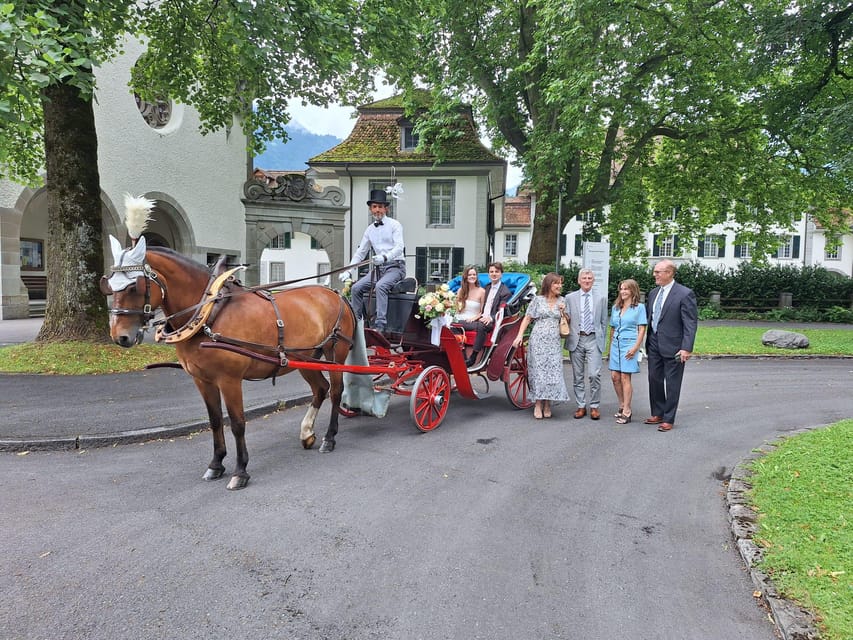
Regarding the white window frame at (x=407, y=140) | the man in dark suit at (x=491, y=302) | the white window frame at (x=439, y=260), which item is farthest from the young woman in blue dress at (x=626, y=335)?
the white window frame at (x=407, y=140)

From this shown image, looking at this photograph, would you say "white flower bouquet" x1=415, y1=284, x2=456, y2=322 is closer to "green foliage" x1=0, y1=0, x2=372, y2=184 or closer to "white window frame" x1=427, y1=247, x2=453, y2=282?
"green foliage" x1=0, y1=0, x2=372, y2=184

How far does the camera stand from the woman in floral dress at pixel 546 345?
7020mm

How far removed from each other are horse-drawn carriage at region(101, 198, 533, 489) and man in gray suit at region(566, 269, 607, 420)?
5.43 feet

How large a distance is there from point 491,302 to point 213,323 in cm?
393

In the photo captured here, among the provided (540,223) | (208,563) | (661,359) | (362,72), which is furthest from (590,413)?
(540,223)

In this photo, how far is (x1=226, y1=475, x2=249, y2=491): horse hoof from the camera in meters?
4.43

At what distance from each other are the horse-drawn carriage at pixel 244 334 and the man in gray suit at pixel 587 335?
1.66 m

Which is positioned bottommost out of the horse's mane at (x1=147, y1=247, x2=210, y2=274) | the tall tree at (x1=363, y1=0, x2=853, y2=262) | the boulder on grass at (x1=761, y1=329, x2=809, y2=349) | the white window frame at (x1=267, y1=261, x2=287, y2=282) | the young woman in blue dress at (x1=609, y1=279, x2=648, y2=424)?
the boulder on grass at (x1=761, y1=329, x2=809, y2=349)

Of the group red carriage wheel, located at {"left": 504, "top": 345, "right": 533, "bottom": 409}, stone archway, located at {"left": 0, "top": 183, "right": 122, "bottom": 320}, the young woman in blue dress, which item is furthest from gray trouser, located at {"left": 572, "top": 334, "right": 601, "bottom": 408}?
stone archway, located at {"left": 0, "top": 183, "right": 122, "bottom": 320}

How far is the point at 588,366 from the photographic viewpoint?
7.07m

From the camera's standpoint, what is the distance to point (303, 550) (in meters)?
3.43

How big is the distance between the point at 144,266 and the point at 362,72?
31.0ft

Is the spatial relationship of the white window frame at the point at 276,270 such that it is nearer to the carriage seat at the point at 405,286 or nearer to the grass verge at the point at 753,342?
the grass verge at the point at 753,342

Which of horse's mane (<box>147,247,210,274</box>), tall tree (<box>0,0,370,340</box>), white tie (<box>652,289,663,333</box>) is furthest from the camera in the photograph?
white tie (<box>652,289,663,333</box>)
